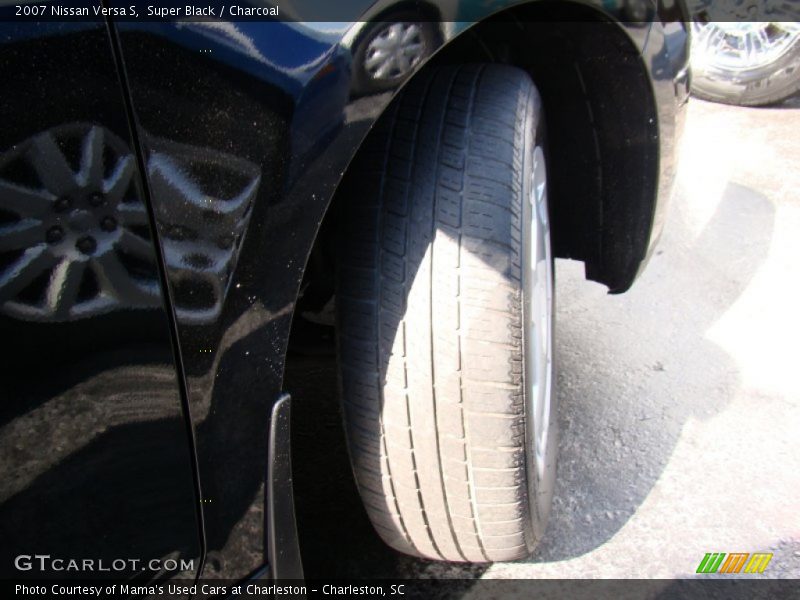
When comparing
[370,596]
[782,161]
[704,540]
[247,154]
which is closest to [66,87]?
[247,154]

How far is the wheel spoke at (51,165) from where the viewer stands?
0.78 m

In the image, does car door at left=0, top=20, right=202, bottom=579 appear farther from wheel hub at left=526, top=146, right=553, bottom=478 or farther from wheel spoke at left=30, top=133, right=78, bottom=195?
wheel hub at left=526, top=146, right=553, bottom=478

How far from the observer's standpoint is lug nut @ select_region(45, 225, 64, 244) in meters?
0.80

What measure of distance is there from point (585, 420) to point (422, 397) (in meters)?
1.03

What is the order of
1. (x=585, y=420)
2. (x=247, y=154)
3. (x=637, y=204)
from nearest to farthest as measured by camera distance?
(x=247, y=154)
(x=637, y=204)
(x=585, y=420)

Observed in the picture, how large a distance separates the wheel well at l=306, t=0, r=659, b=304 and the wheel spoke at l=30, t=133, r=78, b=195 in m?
0.60

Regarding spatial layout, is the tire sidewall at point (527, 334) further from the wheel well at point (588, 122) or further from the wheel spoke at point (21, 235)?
the wheel spoke at point (21, 235)

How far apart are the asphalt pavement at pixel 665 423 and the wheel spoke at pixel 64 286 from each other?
107 cm

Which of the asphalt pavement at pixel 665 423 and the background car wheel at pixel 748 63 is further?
the background car wheel at pixel 748 63

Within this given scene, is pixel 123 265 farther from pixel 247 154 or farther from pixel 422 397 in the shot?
pixel 422 397

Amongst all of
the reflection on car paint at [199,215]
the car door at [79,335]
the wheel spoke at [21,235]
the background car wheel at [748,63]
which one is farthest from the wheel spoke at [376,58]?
the background car wheel at [748,63]

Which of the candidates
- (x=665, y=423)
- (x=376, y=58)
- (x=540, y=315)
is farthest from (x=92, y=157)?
(x=665, y=423)

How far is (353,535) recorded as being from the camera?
1.82m

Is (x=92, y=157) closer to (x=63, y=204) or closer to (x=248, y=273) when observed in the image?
(x=63, y=204)
